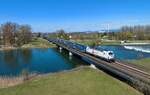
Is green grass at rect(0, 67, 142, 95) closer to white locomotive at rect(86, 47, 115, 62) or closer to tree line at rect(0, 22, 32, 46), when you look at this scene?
white locomotive at rect(86, 47, 115, 62)

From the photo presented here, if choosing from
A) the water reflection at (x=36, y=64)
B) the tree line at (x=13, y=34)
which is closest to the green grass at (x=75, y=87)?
the water reflection at (x=36, y=64)

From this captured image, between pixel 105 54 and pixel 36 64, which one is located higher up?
pixel 105 54

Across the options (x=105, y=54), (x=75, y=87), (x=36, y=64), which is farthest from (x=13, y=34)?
(x=75, y=87)

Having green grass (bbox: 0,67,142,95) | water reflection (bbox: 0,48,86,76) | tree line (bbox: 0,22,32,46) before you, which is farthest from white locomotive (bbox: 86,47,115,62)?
tree line (bbox: 0,22,32,46)

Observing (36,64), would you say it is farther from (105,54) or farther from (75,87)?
(75,87)

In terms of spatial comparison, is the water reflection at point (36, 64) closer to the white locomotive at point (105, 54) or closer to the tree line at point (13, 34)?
the white locomotive at point (105, 54)

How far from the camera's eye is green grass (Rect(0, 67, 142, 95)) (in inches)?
1278

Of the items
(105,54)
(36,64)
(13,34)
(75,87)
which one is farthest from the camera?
(13,34)

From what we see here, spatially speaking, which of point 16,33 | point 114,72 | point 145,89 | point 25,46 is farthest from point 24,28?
point 145,89

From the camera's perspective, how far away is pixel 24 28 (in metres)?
170

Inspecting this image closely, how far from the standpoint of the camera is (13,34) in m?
160

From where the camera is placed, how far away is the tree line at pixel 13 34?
15638cm

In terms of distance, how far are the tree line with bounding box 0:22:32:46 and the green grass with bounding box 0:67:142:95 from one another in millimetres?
119134

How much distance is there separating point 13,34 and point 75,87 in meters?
132
